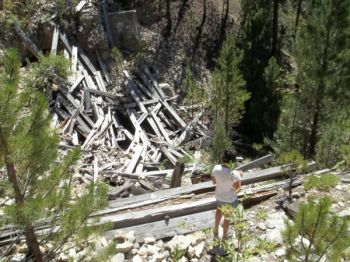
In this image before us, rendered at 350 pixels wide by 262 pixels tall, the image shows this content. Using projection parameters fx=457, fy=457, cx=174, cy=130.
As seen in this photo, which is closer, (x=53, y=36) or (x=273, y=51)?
(x=53, y=36)

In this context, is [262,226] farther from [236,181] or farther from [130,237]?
[130,237]

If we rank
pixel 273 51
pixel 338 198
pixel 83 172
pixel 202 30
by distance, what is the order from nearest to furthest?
pixel 338 198 → pixel 83 172 → pixel 273 51 → pixel 202 30

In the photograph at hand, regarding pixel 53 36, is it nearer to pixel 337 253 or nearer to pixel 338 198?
pixel 338 198

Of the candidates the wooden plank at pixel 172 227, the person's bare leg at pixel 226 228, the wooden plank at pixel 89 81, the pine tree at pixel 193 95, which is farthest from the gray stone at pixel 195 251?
the pine tree at pixel 193 95

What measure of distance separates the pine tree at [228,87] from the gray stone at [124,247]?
8.39m

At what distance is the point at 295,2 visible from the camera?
24.8 meters

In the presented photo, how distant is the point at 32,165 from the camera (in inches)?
200

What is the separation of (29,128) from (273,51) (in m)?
14.9

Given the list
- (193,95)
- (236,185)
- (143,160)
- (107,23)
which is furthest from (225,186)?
(107,23)

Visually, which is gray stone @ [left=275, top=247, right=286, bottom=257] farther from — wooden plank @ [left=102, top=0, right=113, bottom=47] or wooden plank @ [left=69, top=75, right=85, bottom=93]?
wooden plank @ [left=102, top=0, right=113, bottom=47]

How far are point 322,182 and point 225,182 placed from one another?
2607 millimetres

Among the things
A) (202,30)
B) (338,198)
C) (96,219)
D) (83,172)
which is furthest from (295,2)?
(96,219)

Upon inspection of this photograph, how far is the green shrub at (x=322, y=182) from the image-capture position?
8.20 m

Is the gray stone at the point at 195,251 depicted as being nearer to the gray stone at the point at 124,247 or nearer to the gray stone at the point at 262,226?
the gray stone at the point at 124,247
